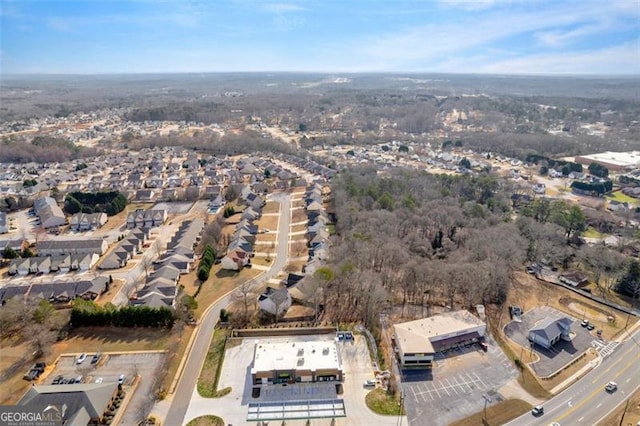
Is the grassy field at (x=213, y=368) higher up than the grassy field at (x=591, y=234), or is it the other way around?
the grassy field at (x=591, y=234)

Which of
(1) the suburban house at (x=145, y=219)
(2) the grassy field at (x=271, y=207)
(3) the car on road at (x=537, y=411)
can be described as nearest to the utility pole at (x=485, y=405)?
(3) the car on road at (x=537, y=411)

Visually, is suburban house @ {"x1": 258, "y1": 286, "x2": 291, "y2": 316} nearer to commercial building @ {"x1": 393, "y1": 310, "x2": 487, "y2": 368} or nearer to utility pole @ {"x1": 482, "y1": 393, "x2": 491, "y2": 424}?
commercial building @ {"x1": 393, "y1": 310, "x2": 487, "y2": 368}

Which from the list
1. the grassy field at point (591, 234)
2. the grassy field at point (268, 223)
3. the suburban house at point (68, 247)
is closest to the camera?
the suburban house at point (68, 247)

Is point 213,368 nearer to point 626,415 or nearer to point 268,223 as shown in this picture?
point 626,415

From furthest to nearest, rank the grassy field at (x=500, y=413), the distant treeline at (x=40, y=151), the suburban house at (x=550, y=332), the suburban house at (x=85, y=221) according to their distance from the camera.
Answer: the distant treeline at (x=40, y=151), the suburban house at (x=85, y=221), the suburban house at (x=550, y=332), the grassy field at (x=500, y=413)

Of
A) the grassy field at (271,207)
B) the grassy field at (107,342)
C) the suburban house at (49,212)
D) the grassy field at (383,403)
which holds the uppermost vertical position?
the suburban house at (49,212)

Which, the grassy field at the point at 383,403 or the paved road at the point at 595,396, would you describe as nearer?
the paved road at the point at 595,396

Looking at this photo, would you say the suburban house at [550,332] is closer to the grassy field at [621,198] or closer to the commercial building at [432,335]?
the commercial building at [432,335]

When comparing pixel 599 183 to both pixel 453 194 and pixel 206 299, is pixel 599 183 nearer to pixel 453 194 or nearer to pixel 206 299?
pixel 453 194
